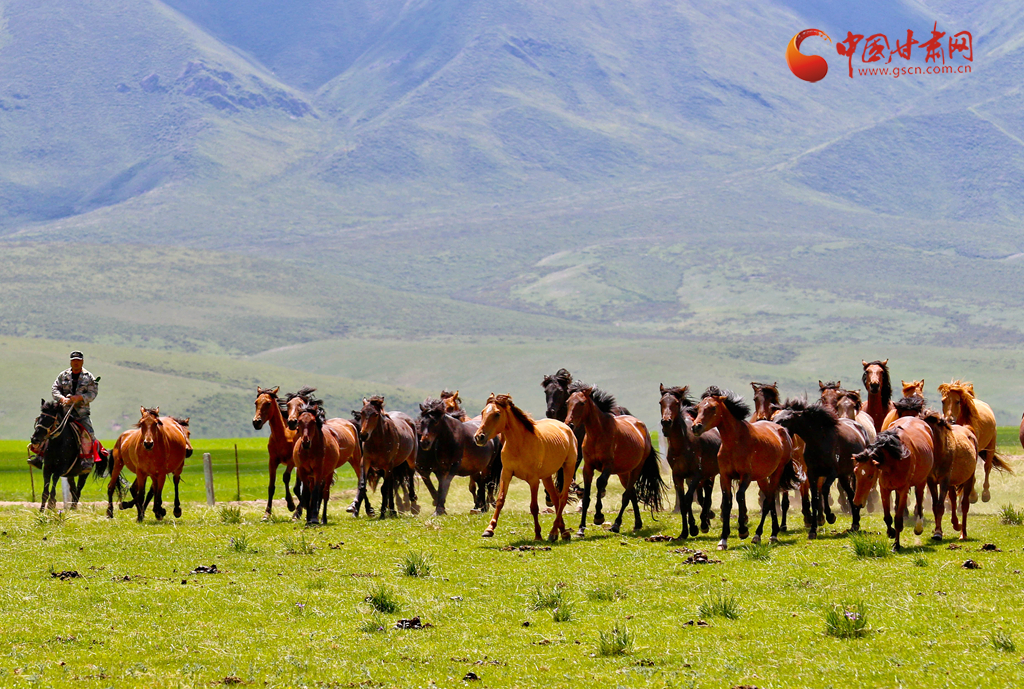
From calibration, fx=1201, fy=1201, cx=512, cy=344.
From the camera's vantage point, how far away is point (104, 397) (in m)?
190

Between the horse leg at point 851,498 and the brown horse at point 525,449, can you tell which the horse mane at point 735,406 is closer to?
the horse leg at point 851,498

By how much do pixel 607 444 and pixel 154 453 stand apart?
28.4ft

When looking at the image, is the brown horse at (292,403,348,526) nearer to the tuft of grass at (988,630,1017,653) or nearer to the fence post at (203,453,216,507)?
the fence post at (203,453,216,507)

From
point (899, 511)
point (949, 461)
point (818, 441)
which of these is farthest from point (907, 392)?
point (899, 511)

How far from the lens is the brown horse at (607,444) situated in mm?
21094

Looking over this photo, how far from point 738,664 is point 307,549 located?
29.1 ft

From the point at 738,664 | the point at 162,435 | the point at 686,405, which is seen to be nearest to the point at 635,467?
the point at 686,405

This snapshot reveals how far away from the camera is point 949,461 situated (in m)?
18.5

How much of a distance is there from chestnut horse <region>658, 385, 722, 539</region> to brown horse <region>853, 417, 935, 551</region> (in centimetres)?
305

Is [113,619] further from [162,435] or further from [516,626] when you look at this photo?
[162,435]

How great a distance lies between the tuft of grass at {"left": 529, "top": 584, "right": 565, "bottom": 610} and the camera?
13875mm

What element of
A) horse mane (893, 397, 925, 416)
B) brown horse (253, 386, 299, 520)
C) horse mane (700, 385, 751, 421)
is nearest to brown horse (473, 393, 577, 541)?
horse mane (700, 385, 751, 421)

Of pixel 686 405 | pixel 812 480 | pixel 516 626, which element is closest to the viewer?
pixel 516 626

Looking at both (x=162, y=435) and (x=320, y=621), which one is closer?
(x=320, y=621)
